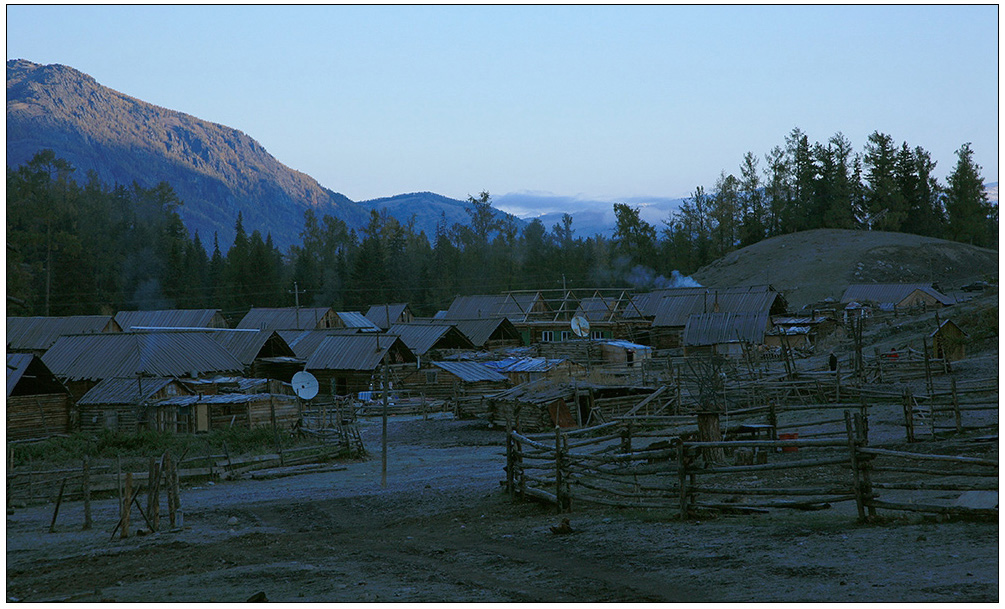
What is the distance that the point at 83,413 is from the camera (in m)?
35.4

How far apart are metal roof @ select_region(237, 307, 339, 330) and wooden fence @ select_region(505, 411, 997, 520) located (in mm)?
51041

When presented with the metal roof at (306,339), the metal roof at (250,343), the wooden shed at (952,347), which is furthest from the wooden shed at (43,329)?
the wooden shed at (952,347)

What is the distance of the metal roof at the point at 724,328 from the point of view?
5656 centimetres

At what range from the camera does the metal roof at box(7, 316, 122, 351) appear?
61062 mm

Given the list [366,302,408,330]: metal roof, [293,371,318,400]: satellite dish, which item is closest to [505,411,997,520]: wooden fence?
[293,371,318,400]: satellite dish

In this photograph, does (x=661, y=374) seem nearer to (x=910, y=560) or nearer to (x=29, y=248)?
(x=910, y=560)

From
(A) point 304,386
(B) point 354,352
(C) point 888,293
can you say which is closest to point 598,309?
(C) point 888,293

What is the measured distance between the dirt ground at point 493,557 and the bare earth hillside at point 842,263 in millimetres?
70768

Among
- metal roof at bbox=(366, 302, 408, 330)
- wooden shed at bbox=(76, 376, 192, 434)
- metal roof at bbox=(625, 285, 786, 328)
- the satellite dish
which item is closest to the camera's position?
wooden shed at bbox=(76, 376, 192, 434)

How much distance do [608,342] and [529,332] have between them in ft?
51.7

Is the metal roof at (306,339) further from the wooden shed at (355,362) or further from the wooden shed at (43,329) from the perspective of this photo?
the wooden shed at (43,329)

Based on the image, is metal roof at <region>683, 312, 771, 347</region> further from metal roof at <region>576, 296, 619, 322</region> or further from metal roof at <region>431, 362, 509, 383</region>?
metal roof at <region>431, 362, 509, 383</region>

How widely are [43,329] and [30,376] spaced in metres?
30.8

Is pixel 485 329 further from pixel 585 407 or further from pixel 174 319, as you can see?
pixel 174 319
